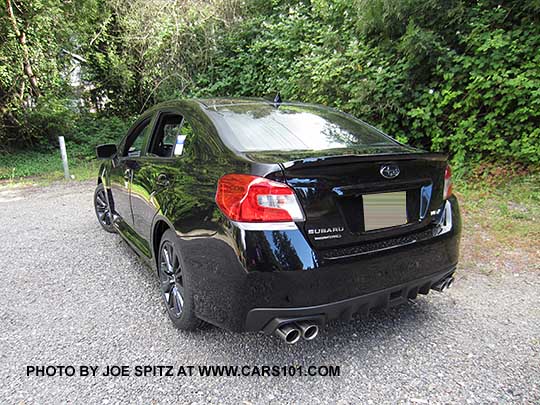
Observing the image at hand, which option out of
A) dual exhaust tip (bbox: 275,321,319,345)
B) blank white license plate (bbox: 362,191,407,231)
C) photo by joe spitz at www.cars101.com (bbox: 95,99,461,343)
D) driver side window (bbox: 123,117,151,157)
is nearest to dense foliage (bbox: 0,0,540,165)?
photo by joe spitz at www.cars101.com (bbox: 95,99,461,343)

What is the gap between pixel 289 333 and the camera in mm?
1801

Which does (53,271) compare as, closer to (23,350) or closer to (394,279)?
(23,350)

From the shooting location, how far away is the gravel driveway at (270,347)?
1.86 m

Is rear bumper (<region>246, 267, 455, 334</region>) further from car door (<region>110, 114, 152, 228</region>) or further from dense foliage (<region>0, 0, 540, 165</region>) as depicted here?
dense foliage (<region>0, 0, 540, 165</region>)

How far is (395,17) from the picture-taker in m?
5.60

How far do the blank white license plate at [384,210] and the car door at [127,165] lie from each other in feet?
6.66

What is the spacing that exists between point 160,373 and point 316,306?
3.18ft

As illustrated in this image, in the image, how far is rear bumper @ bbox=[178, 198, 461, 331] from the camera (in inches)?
68.4

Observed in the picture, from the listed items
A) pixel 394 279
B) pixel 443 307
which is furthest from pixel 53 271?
pixel 443 307

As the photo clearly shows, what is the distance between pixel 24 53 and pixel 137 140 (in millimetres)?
8579

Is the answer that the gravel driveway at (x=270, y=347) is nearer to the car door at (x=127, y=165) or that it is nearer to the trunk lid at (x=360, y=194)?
→ the car door at (x=127, y=165)

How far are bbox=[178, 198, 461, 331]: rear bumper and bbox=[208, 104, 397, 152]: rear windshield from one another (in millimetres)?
607

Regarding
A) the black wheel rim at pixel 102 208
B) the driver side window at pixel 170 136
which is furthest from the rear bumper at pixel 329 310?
the black wheel rim at pixel 102 208

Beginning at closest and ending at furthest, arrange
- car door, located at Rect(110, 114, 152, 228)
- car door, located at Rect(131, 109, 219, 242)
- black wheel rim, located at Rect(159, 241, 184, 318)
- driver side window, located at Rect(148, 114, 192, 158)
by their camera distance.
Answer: car door, located at Rect(131, 109, 219, 242)
black wheel rim, located at Rect(159, 241, 184, 318)
driver side window, located at Rect(148, 114, 192, 158)
car door, located at Rect(110, 114, 152, 228)
